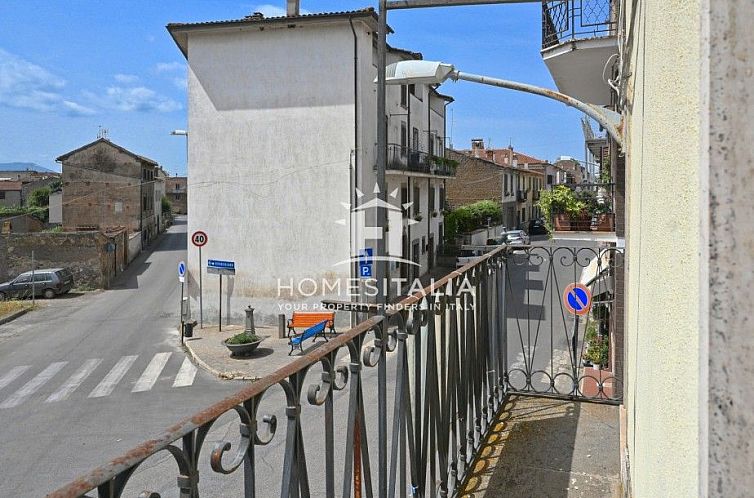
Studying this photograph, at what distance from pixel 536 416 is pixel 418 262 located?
2275 cm

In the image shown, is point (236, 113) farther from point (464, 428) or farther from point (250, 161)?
point (464, 428)

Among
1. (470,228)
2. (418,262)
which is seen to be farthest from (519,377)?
(470,228)

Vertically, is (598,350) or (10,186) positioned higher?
(10,186)

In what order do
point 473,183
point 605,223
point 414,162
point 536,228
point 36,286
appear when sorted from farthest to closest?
point 536,228, point 473,183, point 36,286, point 414,162, point 605,223

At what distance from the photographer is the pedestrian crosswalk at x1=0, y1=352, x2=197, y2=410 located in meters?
12.3

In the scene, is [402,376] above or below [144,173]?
below

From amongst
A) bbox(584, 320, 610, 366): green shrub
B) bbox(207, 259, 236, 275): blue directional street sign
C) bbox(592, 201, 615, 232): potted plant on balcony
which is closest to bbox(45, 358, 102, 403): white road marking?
bbox(207, 259, 236, 275): blue directional street sign

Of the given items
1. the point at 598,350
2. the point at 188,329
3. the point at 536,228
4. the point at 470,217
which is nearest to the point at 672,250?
the point at 598,350

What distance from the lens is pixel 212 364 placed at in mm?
14172

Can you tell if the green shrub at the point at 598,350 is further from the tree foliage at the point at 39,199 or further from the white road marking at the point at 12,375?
A: the tree foliage at the point at 39,199

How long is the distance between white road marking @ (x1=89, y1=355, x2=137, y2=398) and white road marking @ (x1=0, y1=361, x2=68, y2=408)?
1.26 m

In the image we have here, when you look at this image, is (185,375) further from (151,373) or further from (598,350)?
(598,350)

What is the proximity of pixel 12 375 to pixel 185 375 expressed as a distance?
159 inches

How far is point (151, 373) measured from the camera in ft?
45.1
